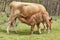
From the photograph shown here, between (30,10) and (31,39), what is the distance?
190 centimetres

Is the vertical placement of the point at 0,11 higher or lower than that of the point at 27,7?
lower

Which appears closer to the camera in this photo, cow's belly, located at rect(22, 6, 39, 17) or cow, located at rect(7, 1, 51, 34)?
cow, located at rect(7, 1, 51, 34)

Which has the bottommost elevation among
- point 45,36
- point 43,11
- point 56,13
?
point 56,13

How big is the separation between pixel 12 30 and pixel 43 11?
192 centimetres

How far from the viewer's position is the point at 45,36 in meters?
10.2

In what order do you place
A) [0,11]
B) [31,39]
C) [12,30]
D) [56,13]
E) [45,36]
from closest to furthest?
[31,39], [45,36], [12,30], [0,11], [56,13]

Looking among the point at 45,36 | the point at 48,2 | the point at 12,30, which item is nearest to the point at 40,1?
the point at 48,2

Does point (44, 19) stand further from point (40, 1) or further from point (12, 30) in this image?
point (40, 1)

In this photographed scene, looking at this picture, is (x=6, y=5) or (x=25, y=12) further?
(x=6, y=5)

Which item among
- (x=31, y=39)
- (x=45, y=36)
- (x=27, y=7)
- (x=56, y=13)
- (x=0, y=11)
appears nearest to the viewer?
(x=31, y=39)

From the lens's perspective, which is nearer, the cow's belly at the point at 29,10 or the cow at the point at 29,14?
the cow at the point at 29,14

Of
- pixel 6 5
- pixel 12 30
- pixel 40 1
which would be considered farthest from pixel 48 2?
pixel 12 30

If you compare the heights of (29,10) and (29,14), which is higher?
(29,10)

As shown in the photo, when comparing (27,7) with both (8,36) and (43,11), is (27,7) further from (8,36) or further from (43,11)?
(8,36)
